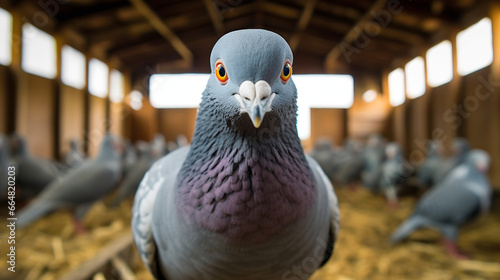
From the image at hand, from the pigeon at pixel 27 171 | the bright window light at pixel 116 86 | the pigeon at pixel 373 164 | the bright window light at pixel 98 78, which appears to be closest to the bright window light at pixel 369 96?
the pigeon at pixel 373 164

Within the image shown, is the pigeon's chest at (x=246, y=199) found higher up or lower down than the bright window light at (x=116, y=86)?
lower down

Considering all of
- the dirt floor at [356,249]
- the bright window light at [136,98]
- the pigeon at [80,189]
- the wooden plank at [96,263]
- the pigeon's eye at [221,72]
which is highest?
the bright window light at [136,98]

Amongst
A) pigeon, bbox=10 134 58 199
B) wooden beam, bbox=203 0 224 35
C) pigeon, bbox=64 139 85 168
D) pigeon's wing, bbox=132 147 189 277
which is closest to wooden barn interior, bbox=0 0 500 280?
wooden beam, bbox=203 0 224 35

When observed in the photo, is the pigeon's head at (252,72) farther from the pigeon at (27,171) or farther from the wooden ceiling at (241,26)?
the pigeon at (27,171)

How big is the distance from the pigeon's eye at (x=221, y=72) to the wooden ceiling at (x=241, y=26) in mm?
283

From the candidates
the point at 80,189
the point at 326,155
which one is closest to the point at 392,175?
the point at 326,155

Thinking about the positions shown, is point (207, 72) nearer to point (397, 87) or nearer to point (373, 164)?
point (373, 164)

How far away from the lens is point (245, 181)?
800 mm

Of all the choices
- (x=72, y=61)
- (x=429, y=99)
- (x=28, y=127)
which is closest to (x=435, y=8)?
(x=429, y=99)

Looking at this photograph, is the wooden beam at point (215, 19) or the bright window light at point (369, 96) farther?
the bright window light at point (369, 96)

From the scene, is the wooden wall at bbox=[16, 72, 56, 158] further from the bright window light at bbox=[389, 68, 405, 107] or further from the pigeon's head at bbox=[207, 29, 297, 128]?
the bright window light at bbox=[389, 68, 405, 107]

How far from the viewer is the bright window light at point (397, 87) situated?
7584mm

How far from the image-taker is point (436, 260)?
3146mm

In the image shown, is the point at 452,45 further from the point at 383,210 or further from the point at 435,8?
the point at 383,210
